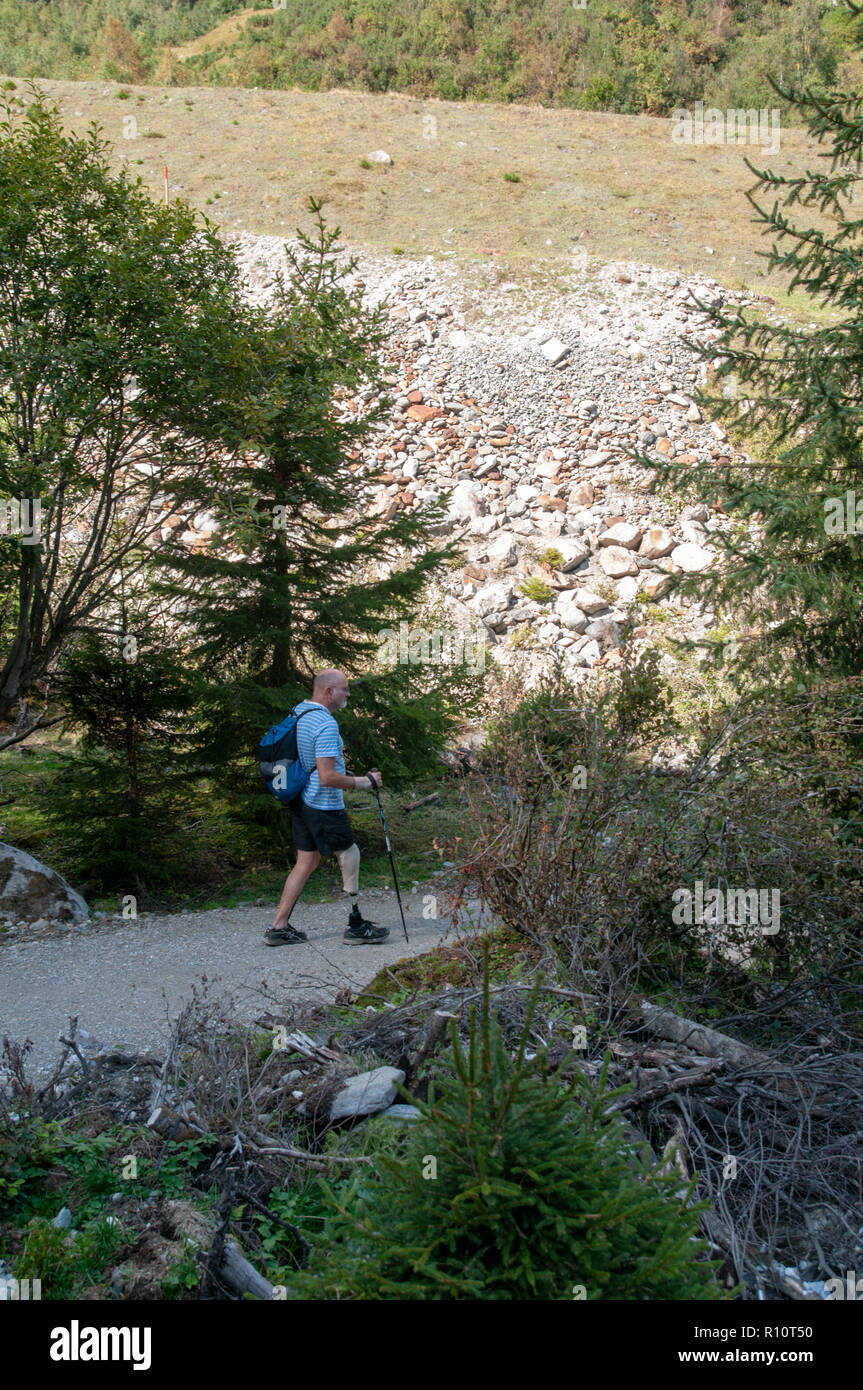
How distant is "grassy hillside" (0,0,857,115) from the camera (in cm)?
4128

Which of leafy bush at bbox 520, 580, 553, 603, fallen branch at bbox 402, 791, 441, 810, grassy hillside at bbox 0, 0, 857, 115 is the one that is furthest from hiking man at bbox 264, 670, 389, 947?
grassy hillside at bbox 0, 0, 857, 115

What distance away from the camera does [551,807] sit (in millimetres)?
5453

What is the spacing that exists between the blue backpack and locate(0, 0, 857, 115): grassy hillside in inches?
1693

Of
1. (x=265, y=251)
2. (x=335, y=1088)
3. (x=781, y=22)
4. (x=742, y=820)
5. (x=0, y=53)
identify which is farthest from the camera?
(x=0, y=53)

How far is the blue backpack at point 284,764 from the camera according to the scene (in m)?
6.60

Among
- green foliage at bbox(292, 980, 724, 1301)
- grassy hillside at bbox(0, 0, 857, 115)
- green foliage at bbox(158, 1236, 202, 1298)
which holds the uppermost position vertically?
grassy hillside at bbox(0, 0, 857, 115)

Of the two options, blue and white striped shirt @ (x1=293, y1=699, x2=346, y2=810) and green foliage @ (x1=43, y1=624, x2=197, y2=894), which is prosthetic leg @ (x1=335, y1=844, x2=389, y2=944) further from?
green foliage @ (x1=43, y1=624, x2=197, y2=894)

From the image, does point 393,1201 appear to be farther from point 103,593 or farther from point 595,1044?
point 103,593

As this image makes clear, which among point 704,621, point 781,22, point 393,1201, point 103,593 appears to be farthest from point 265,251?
point 781,22

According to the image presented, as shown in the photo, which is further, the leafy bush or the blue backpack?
the leafy bush

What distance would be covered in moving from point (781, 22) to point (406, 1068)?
54.2 metres

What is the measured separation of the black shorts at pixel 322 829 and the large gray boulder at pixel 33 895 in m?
2.22

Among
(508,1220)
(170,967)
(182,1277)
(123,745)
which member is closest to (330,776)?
(170,967)

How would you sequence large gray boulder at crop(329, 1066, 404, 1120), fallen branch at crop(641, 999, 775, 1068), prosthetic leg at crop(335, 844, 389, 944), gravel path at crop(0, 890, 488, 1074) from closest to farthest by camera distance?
large gray boulder at crop(329, 1066, 404, 1120), fallen branch at crop(641, 999, 775, 1068), gravel path at crop(0, 890, 488, 1074), prosthetic leg at crop(335, 844, 389, 944)
